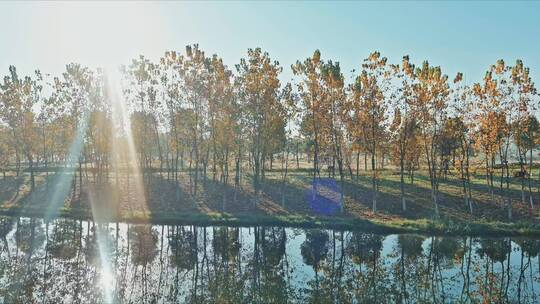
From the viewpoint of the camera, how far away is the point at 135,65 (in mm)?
54625

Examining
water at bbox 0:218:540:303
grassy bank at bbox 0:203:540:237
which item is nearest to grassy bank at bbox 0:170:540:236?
grassy bank at bbox 0:203:540:237

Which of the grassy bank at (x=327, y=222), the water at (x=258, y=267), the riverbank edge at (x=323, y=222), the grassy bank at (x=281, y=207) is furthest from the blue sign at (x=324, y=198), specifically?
the water at (x=258, y=267)

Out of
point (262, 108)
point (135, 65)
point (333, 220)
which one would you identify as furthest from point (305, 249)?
point (135, 65)

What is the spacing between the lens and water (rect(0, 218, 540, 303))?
22.4 metres

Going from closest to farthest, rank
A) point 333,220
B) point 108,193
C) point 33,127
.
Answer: point 333,220, point 108,193, point 33,127

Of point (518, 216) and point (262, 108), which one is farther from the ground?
point (262, 108)

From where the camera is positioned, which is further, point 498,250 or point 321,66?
point 321,66

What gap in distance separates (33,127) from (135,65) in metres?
24.0

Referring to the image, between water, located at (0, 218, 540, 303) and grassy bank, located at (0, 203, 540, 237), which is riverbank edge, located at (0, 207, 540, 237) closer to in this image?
grassy bank, located at (0, 203, 540, 237)

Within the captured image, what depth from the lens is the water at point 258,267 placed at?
73.6 feet

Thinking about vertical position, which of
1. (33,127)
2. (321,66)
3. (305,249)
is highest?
(321,66)

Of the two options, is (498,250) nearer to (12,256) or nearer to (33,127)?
(12,256)

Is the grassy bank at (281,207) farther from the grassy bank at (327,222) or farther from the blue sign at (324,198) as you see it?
the blue sign at (324,198)

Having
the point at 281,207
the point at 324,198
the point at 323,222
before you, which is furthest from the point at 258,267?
the point at 324,198
